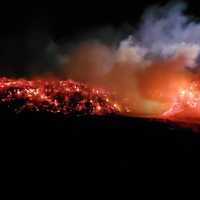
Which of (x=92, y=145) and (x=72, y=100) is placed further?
(x=72, y=100)

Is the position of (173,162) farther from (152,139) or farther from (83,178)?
(83,178)

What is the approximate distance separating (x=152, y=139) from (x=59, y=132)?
4784mm

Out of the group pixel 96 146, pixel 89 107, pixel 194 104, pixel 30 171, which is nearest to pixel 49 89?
pixel 89 107

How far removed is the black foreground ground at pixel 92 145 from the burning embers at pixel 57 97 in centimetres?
1008

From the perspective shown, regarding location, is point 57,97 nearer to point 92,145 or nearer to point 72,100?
point 72,100

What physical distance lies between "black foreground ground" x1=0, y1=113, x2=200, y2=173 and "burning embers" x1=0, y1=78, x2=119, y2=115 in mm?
10083

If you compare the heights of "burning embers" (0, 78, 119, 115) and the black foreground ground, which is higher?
"burning embers" (0, 78, 119, 115)

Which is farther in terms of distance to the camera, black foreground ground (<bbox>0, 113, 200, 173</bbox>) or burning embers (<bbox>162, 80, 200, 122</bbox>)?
burning embers (<bbox>162, 80, 200, 122</bbox>)

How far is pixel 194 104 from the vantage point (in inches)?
1085

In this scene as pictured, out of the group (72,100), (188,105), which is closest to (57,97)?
(72,100)

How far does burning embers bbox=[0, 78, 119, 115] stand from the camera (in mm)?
27544

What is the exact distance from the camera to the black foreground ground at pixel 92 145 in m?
11.8

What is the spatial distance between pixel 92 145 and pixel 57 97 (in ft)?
62.8

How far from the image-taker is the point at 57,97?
32.2m
